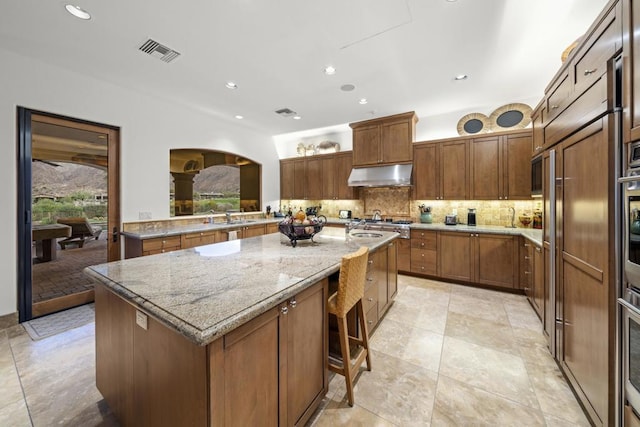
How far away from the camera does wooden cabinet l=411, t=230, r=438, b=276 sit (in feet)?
13.9

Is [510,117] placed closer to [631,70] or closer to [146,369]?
[631,70]

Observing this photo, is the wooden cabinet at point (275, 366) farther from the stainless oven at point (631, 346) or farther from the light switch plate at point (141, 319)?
the stainless oven at point (631, 346)

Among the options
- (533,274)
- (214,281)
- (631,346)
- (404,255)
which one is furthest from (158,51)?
(533,274)

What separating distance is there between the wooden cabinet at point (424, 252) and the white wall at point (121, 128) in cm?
415

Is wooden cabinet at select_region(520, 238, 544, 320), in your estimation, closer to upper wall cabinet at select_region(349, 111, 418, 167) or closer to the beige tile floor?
the beige tile floor

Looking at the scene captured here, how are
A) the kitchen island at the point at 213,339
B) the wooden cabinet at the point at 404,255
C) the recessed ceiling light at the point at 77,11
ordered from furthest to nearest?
the wooden cabinet at the point at 404,255, the recessed ceiling light at the point at 77,11, the kitchen island at the point at 213,339

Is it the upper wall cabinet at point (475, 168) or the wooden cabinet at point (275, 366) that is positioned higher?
the upper wall cabinet at point (475, 168)

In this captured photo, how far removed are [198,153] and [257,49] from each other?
285cm

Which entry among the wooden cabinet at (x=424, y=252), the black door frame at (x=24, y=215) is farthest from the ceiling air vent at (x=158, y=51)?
the wooden cabinet at (x=424, y=252)

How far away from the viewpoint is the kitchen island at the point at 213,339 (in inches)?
37.4

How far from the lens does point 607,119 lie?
1.33m

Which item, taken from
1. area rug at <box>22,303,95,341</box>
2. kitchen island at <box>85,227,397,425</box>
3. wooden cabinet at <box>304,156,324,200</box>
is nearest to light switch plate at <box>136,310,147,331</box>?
kitchen island at <box>85,227,397,425</box>

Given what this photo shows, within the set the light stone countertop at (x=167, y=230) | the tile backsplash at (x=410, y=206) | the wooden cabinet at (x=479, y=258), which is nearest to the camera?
the light stone countertop at (x=167, y=230)

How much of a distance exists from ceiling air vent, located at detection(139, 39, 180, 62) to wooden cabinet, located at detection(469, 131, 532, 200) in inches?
175
